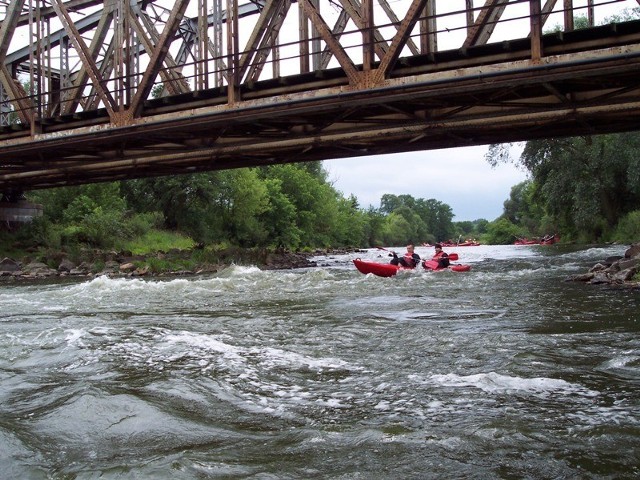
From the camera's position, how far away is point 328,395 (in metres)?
5.22

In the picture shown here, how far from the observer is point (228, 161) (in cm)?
1806

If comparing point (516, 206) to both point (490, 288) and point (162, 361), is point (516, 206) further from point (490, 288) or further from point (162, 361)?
point (162, 361)

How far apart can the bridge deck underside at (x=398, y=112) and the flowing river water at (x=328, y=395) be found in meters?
3.79

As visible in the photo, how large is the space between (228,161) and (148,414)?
13.9 m

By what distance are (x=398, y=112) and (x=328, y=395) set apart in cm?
838

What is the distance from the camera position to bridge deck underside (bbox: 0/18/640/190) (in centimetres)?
993

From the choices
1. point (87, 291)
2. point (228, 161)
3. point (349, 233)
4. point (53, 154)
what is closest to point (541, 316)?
point (228, 161)

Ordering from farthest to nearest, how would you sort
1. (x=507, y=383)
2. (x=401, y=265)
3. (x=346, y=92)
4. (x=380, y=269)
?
(x=401, y=265)
(x=380, y=269)
(x=346, y=92)
(x=507, y=383)

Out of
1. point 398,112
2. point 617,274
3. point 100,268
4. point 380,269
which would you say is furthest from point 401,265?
point 100,268

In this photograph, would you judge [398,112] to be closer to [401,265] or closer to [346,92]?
[346,92]

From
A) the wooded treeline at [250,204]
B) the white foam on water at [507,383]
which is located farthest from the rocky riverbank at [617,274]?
the wooded treeline at [250,204]

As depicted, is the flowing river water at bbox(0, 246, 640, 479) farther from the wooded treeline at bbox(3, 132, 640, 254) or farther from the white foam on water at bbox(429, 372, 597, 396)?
the wooded treeline at bbox(3, 132, 640, 254)

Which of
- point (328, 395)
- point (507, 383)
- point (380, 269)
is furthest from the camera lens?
point (380, 269)

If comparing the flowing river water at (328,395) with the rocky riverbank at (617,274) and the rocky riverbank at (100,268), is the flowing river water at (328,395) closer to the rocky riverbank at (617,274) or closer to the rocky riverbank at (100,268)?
the rocky riverbank at (617,274)
